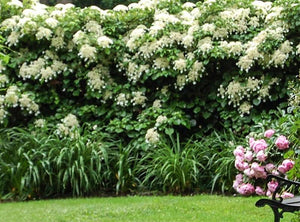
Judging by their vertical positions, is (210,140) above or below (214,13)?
below

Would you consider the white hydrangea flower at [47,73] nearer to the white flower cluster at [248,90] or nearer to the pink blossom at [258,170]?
the white flower cluster at [248,90]

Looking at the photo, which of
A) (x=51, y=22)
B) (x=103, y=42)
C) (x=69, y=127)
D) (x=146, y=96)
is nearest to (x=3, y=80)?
(x=51, y=22)

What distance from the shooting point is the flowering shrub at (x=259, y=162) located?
6070mm

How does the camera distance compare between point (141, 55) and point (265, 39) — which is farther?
point (141, 55)

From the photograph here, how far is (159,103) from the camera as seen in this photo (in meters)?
7.74

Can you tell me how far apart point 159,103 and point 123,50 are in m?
1.04

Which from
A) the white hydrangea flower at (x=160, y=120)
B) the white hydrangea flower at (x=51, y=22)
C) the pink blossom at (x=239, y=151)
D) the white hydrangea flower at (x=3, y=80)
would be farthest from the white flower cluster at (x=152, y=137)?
the white hydrangea flower at (x=3, y=80)

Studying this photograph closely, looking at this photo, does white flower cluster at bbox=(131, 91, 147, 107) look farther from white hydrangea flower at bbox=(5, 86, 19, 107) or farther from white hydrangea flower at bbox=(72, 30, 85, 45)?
white hydrangea flower at bbox=(5, 86, 19, 107)

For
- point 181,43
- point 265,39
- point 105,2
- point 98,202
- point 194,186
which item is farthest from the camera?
point 105,2

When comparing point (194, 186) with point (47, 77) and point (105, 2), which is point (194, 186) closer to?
point (47, 77)

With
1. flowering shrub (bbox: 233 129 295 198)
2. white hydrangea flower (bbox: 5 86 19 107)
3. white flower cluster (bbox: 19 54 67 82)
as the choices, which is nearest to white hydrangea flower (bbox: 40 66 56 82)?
white flower cluster (bbox: 19 54 67 82)

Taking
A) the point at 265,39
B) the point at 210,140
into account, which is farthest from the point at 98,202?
the point at 265,39

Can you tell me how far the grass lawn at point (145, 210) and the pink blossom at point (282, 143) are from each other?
0.70 metres

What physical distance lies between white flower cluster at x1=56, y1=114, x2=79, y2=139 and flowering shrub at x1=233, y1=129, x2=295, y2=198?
2351mm
